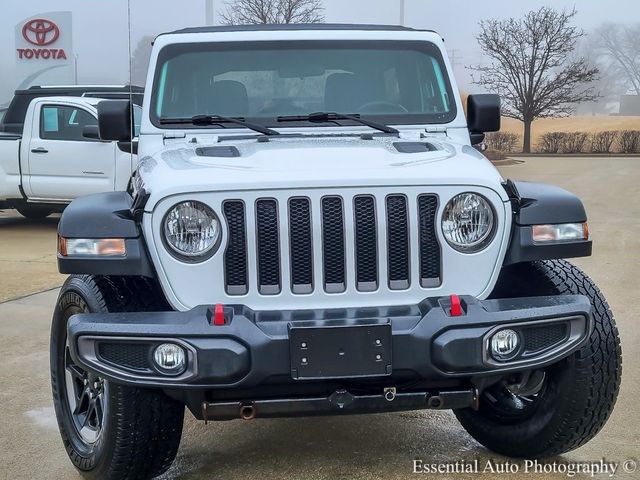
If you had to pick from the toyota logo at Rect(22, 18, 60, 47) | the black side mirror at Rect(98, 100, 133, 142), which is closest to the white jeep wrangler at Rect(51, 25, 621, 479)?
the black side mirror at Rect(98, 100, 133, 142)

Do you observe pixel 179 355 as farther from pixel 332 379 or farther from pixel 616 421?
pixel 616 421

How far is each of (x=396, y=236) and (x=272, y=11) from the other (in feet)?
82.5

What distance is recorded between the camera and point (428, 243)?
3.37 meters

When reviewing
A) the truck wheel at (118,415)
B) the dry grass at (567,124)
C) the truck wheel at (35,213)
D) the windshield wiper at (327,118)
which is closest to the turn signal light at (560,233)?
the windshield wiper at (327,118)

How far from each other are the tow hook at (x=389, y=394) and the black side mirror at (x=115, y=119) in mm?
2174

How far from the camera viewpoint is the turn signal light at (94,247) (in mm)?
3348

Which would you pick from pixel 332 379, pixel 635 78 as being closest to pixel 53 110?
pixel 332 379

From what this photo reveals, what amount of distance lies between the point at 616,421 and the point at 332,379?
77.1 inches

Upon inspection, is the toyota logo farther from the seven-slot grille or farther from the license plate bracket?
the license plate bracket

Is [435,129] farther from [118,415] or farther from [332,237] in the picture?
[118,415]

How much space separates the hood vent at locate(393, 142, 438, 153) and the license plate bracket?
997 millimetres

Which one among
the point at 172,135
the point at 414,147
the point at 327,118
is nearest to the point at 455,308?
the point at 414,147

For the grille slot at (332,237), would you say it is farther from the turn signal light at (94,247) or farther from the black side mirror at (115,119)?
the black side mirror at (115,119)

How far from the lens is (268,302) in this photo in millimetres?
3312
